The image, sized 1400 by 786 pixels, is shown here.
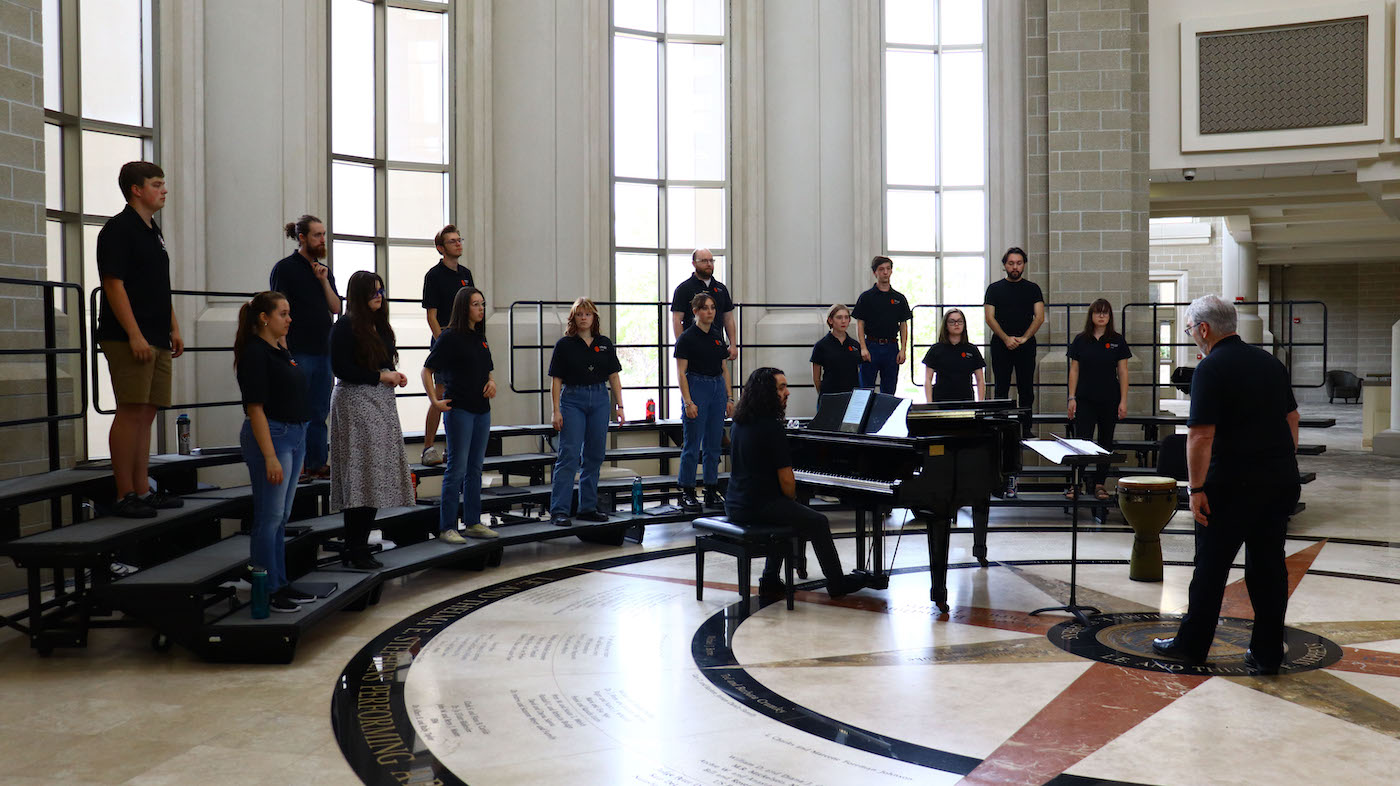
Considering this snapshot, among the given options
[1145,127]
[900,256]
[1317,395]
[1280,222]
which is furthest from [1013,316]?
[1317,395]

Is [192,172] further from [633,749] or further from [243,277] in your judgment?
[633,749]

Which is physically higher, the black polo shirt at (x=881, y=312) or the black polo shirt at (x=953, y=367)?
the black polo shirt at (x=881, y=312)

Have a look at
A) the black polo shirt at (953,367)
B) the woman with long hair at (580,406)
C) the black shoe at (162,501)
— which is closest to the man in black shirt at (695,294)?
the woman with long hair at (580,406)

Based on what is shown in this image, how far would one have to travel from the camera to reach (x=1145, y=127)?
37.0ft

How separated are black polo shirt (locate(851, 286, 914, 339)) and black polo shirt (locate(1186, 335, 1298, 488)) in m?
4.89

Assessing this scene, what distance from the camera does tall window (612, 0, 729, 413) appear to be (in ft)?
35.6

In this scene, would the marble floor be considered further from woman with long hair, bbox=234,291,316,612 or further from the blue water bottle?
woman with long hair, bbox=234,291,316,612

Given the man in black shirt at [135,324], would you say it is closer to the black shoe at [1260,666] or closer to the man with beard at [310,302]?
the man with beard at [310,302]

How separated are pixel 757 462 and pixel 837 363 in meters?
Result: 3.39

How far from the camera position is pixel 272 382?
15.7ft

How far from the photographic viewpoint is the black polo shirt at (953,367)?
9031 millimetres

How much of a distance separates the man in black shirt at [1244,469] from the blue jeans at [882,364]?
15.7 ft

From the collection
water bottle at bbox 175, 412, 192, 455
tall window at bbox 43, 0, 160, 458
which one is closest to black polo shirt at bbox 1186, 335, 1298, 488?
water bottle at bbox 175, 412, 192, 455

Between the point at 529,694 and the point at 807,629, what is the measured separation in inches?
62.9
